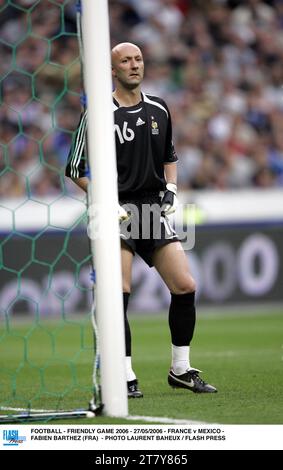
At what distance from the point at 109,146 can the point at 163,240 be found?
129 cm

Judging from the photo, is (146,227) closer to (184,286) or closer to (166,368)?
(184,286)

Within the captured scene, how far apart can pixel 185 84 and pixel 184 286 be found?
34.9ft

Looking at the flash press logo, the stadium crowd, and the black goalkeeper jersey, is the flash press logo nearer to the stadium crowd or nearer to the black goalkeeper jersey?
the black goalkeeper jersey

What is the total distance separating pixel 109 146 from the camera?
17.5 ft

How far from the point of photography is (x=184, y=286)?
653 cm

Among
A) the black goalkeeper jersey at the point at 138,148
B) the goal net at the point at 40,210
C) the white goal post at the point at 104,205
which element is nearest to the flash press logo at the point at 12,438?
the white goal post at the point at 104,205

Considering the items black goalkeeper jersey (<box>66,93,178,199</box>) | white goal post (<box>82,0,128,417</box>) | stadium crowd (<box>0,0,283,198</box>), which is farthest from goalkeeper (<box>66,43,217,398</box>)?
stadium crowd (<box>0,0,283,198</box>)

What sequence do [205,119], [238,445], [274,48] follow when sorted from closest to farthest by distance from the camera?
[238,445], [205,119], [274,48]

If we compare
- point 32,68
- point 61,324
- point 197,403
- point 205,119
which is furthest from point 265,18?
point 197,403

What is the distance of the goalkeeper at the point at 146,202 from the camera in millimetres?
6461

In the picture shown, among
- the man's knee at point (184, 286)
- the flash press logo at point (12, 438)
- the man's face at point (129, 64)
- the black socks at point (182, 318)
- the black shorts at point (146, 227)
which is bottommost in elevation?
the flash press logo at point (12, 438)

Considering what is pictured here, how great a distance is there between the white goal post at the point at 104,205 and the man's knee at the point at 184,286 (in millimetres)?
1252

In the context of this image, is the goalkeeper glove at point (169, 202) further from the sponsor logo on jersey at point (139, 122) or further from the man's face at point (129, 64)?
the man's face at point (129, 64)

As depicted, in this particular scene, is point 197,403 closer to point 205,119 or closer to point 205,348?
point 205,348
